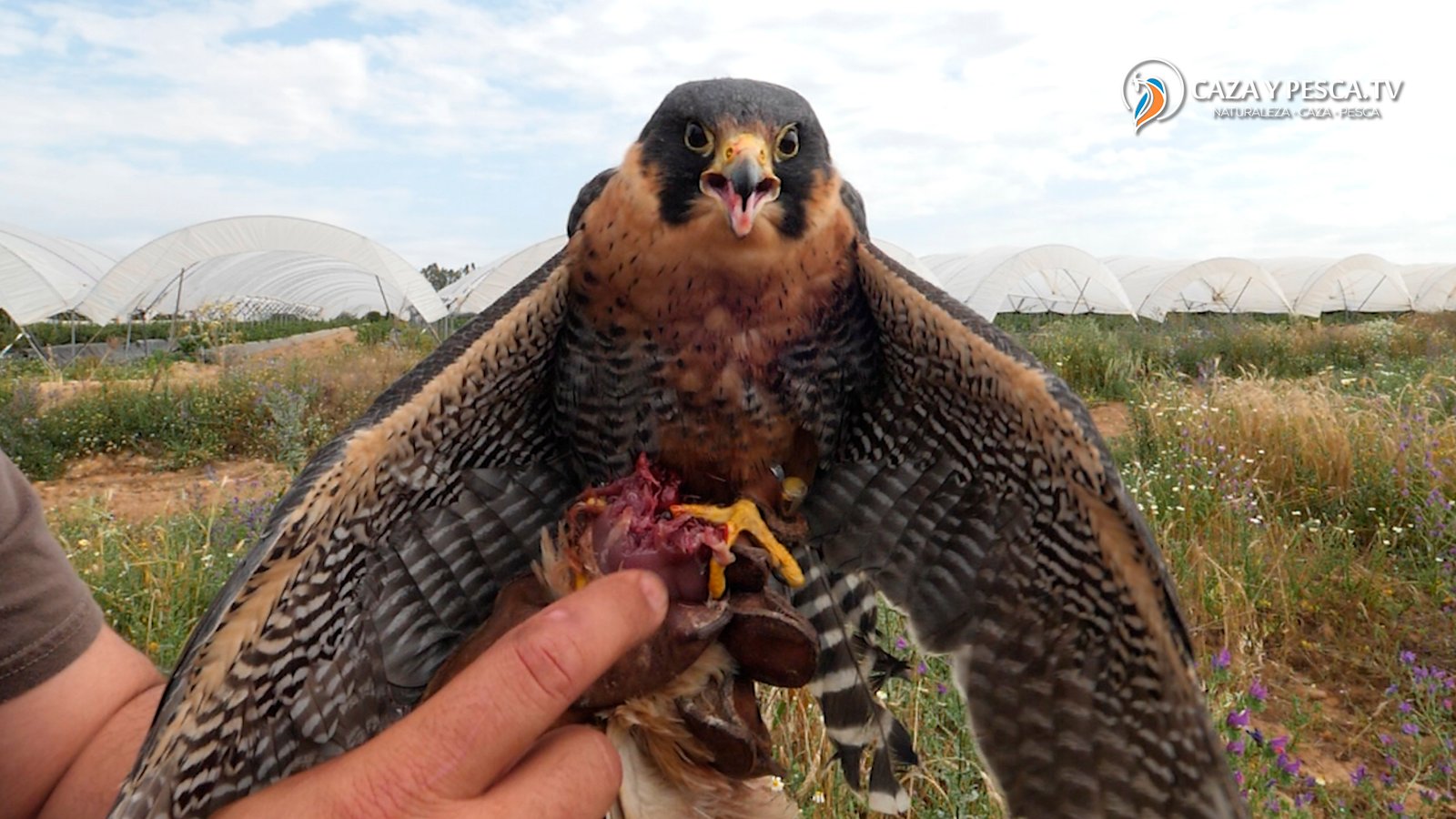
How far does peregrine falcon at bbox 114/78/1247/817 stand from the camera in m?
1.96

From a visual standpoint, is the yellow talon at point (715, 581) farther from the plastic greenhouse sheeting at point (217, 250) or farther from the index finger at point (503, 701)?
the plastic greenhouse sheeting at point (217, 250)

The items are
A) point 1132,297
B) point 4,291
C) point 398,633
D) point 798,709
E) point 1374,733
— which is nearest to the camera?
point 398,633

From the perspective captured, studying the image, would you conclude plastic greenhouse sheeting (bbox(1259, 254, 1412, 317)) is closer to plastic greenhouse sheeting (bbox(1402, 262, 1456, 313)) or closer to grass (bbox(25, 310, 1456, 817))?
plastic greenhouse sheeting (bbox(1402, 262, 1456, 313))

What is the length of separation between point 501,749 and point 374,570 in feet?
2.36

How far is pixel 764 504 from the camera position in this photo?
219 centimetres

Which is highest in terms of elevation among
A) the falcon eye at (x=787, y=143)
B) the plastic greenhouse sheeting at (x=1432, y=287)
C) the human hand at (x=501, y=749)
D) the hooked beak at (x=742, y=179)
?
the falcon eye at (x=787, y=143)

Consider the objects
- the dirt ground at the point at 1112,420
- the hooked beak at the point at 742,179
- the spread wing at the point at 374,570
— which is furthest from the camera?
the dirt ground at the point at 1112,420

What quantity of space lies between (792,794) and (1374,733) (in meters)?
3.17

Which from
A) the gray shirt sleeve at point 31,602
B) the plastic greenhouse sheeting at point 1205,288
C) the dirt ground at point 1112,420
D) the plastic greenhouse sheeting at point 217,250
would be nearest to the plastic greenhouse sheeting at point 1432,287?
the plastic greenhouse sheeting at point 1205,288

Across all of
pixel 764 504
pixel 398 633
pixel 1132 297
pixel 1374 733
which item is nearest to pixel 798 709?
pixel 764 504

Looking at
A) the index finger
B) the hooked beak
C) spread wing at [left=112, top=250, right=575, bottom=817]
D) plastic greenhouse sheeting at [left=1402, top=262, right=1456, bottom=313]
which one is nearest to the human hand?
the index finger

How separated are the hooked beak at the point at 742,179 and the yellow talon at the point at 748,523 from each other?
2.08ft

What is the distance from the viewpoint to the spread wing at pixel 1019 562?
6.62ft

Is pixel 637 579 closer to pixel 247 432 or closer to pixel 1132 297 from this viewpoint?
pixel 247 432
